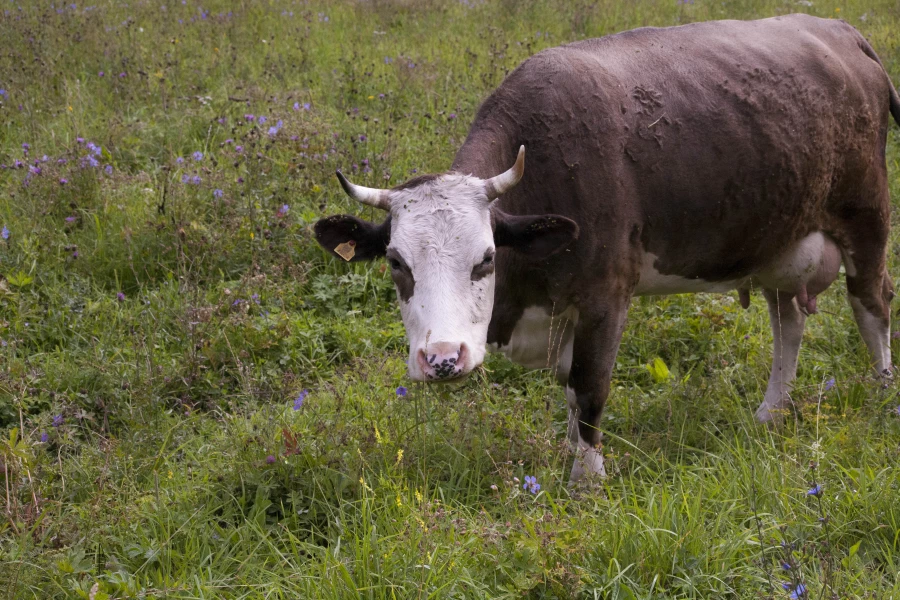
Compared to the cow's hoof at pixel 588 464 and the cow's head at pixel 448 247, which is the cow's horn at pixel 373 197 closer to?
the cow's head at pixel 448 247

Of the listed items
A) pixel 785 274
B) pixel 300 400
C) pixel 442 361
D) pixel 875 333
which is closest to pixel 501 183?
pixel 442 361

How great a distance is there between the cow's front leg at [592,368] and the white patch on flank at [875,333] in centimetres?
166

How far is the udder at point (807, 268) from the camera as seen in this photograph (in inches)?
190

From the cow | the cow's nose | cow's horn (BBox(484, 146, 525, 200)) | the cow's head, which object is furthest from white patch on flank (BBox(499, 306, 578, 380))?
the cow's nose

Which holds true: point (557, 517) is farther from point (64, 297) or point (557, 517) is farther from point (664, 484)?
point (64, 297)

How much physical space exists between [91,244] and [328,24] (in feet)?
16.3

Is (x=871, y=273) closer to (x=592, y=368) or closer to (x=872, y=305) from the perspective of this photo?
(x=872, y=305)

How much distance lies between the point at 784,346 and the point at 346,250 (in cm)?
270

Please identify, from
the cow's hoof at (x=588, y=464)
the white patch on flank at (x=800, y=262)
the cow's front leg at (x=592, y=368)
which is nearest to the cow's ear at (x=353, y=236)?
the cow's front leg at (x=592, y=368)

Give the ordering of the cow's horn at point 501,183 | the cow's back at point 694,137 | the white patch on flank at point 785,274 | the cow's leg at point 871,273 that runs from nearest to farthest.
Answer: the cow's horn at point 501,183 < the cow's back at point 694,137 < the white patch on flank at point 785,274 < the cow's leg at point 871,273

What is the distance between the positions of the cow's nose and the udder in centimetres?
230

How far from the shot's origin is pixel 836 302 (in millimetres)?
5676

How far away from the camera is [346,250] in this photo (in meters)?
3.93

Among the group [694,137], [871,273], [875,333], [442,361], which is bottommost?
[875,333]
